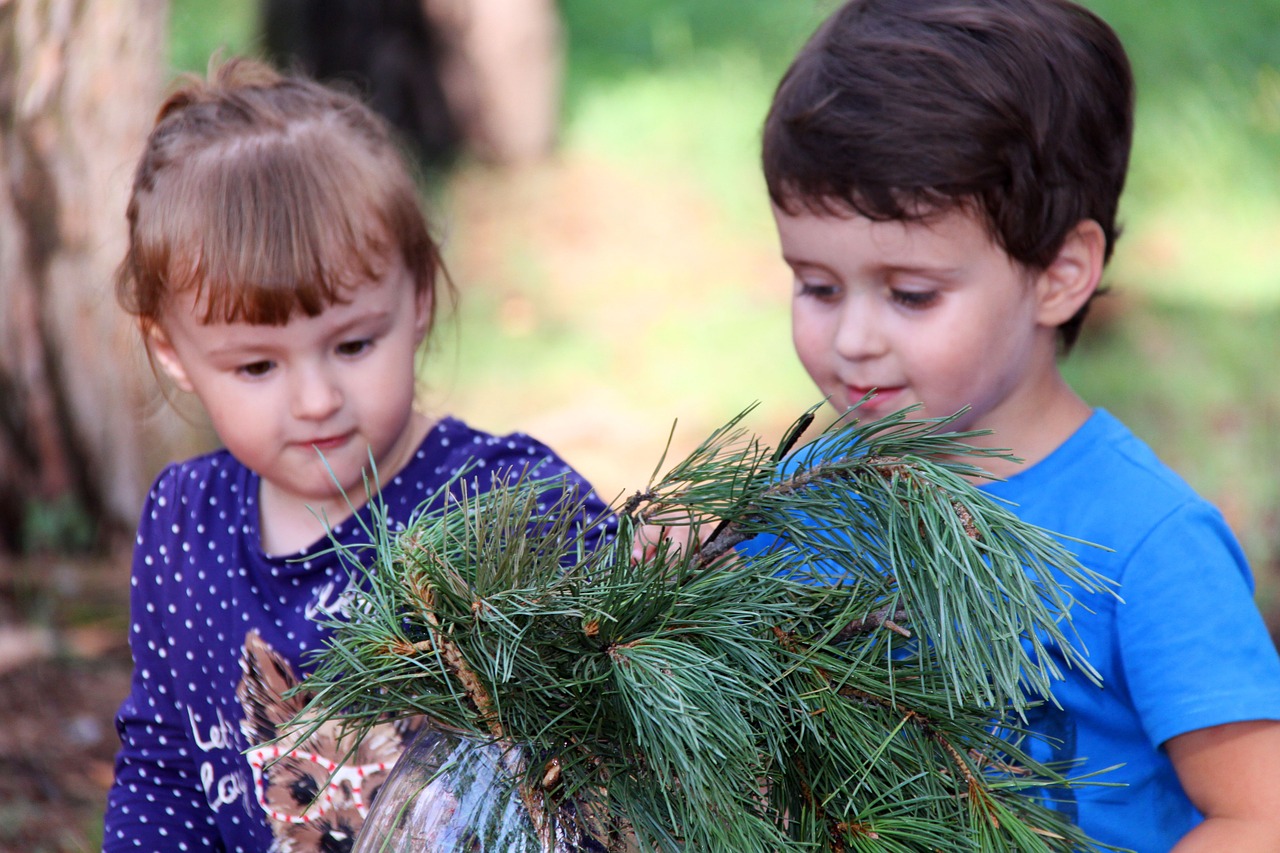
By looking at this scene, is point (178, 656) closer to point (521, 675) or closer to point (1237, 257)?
point (521, 675)

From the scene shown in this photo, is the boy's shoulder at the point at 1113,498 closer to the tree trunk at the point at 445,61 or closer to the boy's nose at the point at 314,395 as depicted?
the boy's nose at the point at 314,395

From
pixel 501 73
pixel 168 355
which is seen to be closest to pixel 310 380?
pixel 168 355

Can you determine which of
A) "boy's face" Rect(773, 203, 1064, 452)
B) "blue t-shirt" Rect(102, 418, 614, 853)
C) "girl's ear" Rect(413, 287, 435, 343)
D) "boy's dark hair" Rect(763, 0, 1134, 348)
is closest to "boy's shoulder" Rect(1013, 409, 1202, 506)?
"boy's face" Rect(773, 203, 1064, 452)

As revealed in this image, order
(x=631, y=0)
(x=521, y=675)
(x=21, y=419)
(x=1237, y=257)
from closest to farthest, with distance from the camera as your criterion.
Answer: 1. (x=521, y=675)
2. (x=21, y=419)
3. (x=1237, y=257)
4. (x=631, y=0)

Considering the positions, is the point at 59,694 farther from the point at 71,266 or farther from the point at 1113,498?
the point at 1113,498

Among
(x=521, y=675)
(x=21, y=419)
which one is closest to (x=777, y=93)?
(x=521, y=675)

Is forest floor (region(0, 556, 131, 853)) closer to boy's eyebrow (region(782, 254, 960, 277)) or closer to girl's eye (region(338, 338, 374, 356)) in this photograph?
girl's eye (region(338, 338, 374, 356))

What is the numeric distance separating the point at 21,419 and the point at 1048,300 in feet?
9.54

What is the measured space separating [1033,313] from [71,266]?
8.63ft

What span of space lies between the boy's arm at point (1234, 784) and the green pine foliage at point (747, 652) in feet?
1.50

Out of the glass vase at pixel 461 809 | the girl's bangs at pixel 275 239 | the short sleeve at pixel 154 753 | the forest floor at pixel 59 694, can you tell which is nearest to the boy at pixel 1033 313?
the girl's bangs at pixel 275 239

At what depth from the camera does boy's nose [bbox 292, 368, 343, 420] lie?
5.62 ft

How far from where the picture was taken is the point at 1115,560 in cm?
166

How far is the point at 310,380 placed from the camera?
1.72m
